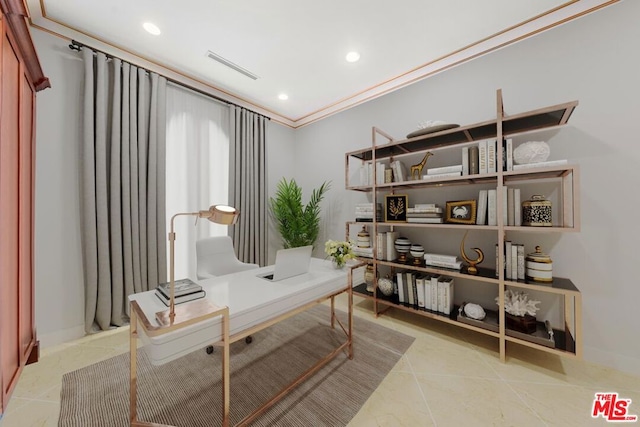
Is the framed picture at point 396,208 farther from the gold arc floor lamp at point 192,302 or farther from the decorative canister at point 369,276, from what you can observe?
the gold arc floor lamp at point 192,302

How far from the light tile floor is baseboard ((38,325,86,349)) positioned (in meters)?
0.07

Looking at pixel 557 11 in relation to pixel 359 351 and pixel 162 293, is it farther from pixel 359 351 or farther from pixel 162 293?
pixel 162 293

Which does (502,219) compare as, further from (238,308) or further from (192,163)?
(192,163)

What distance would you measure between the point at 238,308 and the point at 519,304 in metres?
2.09

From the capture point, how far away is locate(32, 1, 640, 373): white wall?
1619 mm

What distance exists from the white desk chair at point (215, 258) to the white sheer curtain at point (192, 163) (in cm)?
75

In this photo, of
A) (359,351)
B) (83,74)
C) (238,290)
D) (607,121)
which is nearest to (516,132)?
(607,121)

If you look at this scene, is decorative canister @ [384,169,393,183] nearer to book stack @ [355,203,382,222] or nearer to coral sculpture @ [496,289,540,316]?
book stack @ [355,203,382,222]

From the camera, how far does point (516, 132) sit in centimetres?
197

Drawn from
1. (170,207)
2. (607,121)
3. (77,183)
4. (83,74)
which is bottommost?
(170,207)

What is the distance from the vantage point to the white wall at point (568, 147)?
63.7 inches

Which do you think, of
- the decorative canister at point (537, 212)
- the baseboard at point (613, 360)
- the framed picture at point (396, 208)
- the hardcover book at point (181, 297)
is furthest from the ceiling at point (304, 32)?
the baseboard at point (613, 360)

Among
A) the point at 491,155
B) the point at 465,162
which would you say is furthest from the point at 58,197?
the point at 491,155

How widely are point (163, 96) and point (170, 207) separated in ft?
3.97
